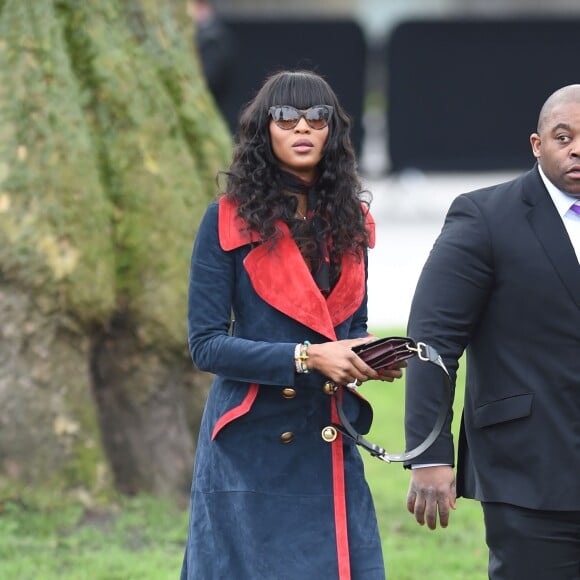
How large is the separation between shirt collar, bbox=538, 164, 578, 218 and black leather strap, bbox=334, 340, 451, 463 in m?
0.53

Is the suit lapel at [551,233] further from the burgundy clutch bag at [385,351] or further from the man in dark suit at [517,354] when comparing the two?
the burgundy clutch bag at [385,351]

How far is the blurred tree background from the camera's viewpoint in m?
6.32

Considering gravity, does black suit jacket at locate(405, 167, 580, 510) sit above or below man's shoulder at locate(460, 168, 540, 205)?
below

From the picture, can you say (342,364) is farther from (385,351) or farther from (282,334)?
(282,334)

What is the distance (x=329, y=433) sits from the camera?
4152mm

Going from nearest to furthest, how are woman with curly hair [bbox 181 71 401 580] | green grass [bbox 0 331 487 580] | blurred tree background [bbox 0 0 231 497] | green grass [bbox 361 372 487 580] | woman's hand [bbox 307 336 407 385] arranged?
woman's hand [bbox 307 336 407 385] → woman with curly hair [bbox 181 71 401 580] → green grass [bbox 0 331 487 580] → green grass [bbox 361 372 487 580] → blurred tree background [bbox 0 0 231 497]

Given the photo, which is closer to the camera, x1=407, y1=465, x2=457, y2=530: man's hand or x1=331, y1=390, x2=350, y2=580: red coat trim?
x1=407, y1=465, x2=457, y2=530: man's hand

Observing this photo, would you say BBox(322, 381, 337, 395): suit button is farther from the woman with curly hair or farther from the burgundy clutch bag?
the burgundy clutch bag

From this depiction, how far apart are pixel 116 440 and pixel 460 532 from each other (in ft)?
5.39

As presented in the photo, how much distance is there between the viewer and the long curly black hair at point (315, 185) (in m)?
4.16

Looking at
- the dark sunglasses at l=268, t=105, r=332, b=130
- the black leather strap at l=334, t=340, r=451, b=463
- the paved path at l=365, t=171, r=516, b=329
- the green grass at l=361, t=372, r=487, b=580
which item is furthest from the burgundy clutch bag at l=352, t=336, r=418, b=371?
the paved path at l=365, t=171, r=516, b=329

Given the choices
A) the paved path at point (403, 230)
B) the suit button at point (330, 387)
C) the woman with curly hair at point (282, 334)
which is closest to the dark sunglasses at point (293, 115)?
the woman with curly hair at point (282, 334)

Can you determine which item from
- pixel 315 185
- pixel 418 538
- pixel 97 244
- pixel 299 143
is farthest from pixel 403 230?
pixel 299 143

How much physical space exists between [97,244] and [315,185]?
242 centimetres
